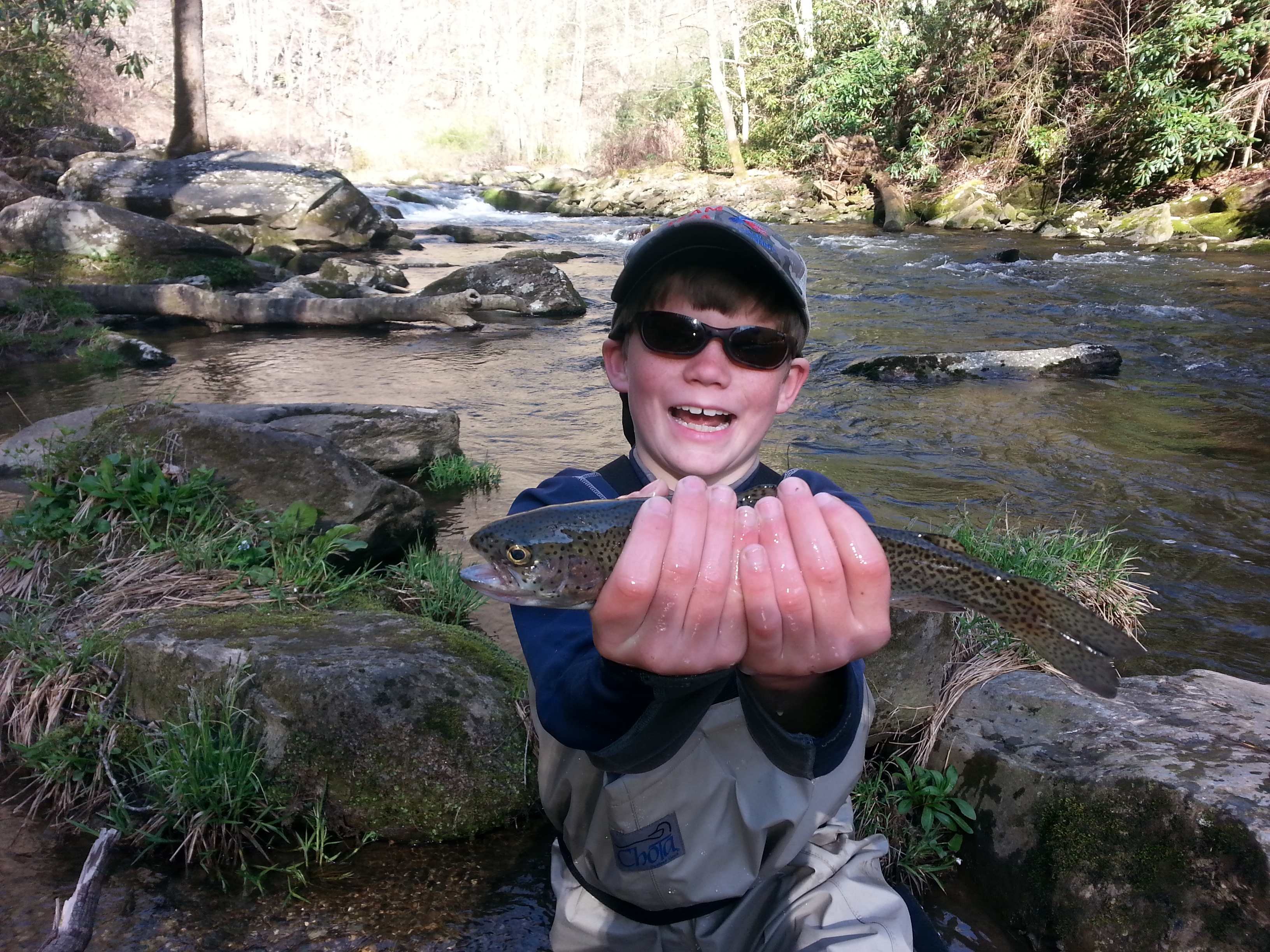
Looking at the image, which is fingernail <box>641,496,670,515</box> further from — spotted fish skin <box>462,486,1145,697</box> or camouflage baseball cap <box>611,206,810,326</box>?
camouflage baseball cap <box>611,206,810,326</box>

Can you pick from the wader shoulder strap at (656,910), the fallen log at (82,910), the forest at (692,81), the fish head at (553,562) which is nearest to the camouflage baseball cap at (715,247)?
the fish head at (553,562)

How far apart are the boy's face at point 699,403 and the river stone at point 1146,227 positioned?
20.2 metres

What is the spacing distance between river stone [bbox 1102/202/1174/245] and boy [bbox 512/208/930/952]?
2011 centimetres

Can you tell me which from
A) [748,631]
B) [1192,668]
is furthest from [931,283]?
[748,631]

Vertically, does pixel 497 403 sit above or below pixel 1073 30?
below

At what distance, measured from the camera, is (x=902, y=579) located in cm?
209

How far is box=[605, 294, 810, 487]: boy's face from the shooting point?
2518 millimetres

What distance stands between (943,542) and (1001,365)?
28.4ft

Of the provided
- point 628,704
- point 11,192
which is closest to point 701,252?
point 628,704

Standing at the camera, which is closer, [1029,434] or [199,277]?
[1029,434]

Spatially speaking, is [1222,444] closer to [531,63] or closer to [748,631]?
[748,631]

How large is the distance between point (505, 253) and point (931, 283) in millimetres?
11119

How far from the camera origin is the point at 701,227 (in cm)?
250

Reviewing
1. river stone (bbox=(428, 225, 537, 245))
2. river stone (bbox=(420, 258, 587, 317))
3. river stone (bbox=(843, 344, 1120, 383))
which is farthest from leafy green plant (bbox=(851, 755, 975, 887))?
river stone (bbox=(428, 225, 537, 245))
